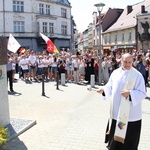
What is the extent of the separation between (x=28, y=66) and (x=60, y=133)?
435 inches

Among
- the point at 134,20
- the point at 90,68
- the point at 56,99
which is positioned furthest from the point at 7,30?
the point at 56,99

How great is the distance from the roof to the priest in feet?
140

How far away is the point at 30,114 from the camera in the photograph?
332 inches

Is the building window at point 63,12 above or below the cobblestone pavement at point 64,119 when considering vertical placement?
above

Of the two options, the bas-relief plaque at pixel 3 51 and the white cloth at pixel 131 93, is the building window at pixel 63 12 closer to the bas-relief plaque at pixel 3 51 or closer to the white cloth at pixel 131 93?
the bas-relief plaque at pixel 3 51

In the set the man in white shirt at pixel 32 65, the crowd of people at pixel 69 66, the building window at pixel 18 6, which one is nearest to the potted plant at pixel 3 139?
the crowd of people at pixel 69 66

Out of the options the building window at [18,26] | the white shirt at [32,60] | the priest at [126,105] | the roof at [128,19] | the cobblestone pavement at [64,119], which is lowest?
the cobblestone pavement at [64,119]

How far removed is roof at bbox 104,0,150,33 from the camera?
47.2m

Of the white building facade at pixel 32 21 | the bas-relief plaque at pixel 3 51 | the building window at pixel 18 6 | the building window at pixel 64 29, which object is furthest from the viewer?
the building window at pixel 64 29

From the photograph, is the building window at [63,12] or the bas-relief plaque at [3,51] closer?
the bas-relief plaque at [3,51]

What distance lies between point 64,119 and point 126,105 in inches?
145

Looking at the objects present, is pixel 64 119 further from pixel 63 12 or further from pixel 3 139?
pixel 63 12

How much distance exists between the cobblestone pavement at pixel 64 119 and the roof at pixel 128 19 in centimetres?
3711

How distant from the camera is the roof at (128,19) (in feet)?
155
